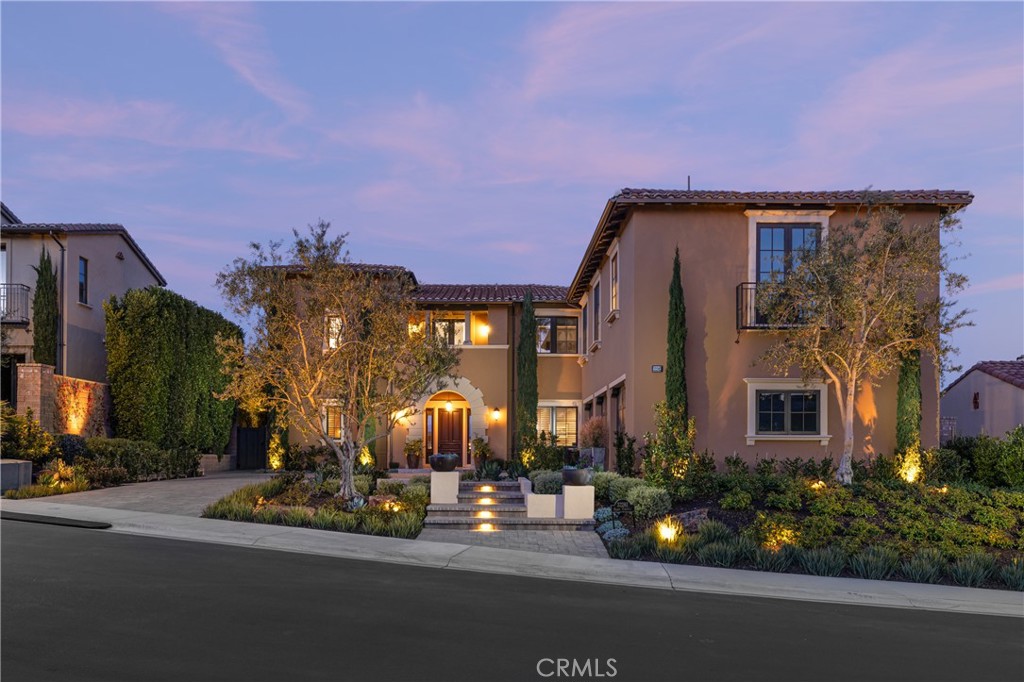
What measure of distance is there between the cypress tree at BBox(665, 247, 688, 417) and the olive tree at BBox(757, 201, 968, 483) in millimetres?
1609

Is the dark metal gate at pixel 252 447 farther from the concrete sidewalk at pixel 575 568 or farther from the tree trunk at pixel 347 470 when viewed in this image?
the concrete sidewalk at pixel 575 568

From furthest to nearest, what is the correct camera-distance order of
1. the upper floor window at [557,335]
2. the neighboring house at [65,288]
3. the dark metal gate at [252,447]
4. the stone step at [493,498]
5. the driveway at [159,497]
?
the dark metal gate at [252,447]
the upper floor window at [557,335]
the neighboring house at [65,288]
the stone step at [493,498]
the driveway at [159,497]

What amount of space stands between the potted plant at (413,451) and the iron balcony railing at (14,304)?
1187 centimetres

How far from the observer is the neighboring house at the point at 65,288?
24422 mm

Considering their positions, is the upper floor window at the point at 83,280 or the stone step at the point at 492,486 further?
the upper floor window at the point at 83,280

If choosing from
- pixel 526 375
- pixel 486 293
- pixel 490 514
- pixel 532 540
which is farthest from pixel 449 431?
pixel 532 540

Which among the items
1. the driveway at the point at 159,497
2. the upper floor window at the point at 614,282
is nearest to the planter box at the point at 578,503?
the upper floor window at the point at 614,282

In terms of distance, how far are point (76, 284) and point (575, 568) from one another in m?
20.9

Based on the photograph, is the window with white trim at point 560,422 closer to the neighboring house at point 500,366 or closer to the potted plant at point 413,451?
the neighboring house at point 500,366

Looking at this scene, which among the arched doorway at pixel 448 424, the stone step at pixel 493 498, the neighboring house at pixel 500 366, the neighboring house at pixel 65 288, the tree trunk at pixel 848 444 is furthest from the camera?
the arched doorway at pixel 448 424

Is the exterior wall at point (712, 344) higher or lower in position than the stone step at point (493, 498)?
higher

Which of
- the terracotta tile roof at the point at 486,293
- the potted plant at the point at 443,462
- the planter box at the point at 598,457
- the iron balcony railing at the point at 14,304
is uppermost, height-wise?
the terracotta tile roof at the point at 486,293

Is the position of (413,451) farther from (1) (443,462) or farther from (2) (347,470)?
(2) (347,470)

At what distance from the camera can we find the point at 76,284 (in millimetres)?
25500
